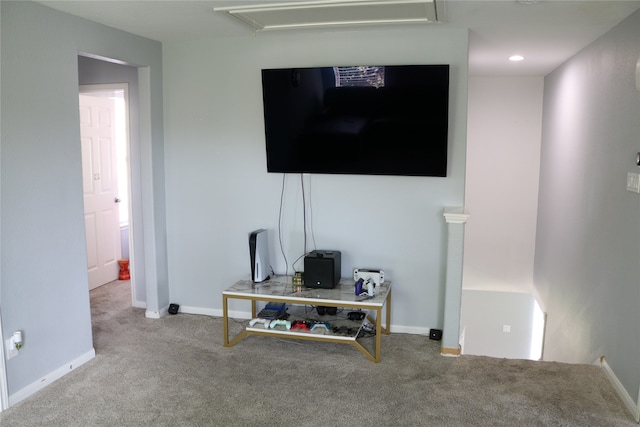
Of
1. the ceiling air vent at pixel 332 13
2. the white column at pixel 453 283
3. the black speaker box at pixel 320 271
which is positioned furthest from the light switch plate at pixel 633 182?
the black speaker box at pixel 320 271

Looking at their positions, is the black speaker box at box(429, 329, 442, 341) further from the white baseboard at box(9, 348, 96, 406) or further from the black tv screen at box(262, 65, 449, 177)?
the white baseboard at box(9, 348, 96, 406)

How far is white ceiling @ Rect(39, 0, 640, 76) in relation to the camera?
9.70ft

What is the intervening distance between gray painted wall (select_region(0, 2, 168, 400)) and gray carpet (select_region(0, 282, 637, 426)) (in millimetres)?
311

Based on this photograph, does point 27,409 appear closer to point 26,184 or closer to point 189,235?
point 26,184

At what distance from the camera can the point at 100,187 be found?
204 inches

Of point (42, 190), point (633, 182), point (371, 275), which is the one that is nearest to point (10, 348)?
point (42, 190)

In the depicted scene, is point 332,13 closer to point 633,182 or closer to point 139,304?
point 633,182

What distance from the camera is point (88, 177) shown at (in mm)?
5016

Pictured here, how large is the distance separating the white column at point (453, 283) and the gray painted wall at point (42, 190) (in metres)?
2.42

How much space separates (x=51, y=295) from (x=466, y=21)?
10.2ft

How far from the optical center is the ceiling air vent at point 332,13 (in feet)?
9.69

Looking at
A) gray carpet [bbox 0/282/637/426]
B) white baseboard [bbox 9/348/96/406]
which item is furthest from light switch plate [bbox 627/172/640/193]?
white baseboard [bbox 9/348/96/406]

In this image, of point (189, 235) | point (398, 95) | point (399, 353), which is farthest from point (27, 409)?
point (398, 95)

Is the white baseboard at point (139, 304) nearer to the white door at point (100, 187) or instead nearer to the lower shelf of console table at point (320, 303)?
the white door at point (100, 187)
